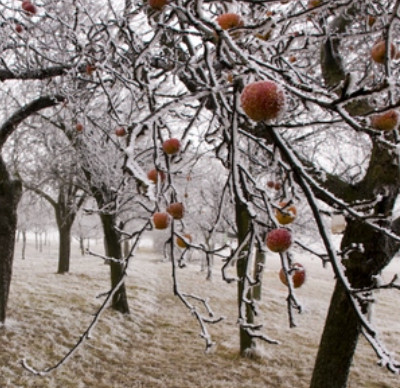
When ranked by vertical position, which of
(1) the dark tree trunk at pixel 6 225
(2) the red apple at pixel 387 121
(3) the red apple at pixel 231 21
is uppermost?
(3) the red apple at pixel 231 21

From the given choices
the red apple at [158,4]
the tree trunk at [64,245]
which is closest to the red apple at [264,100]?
the red apple at [158,4]

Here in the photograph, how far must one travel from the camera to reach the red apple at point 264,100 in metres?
0.97

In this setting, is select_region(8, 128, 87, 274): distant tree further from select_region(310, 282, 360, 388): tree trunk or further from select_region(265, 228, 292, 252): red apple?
select_region(265, 228, 292, 252): red apple

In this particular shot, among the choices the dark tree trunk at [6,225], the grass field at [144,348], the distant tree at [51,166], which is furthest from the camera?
the distant tree at [51,166]

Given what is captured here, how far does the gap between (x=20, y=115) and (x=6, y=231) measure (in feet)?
6.59

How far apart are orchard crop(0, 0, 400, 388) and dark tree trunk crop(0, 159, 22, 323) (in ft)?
0.09

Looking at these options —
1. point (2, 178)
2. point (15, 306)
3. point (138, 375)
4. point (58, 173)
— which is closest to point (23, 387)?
point (138, 375)

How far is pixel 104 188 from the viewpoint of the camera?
10250mm

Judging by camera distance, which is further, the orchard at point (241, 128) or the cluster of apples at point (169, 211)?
the cluster of apples at point (169, 211)

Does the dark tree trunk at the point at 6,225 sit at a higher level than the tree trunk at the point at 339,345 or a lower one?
higher

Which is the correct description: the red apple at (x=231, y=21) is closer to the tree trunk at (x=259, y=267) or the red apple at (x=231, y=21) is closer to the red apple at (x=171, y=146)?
the red apple at (x=171, y=146)

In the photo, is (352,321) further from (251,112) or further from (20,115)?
(20,115)

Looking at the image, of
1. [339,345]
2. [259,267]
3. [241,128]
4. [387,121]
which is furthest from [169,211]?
[339,345]

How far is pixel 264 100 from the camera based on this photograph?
97 centimetres
